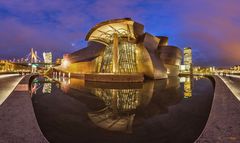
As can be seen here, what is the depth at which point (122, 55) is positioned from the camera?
37875 millimetres

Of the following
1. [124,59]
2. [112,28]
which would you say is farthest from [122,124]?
[124,59]

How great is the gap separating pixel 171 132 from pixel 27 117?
433 centimetres

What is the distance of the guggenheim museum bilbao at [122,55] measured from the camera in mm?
28984

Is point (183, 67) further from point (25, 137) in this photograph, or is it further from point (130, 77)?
point (25, 137)

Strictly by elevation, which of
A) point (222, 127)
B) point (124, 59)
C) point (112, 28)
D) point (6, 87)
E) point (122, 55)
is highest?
point (112, 28)

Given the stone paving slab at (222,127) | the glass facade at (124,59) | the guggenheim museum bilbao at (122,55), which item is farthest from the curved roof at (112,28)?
the stone paving slab at (222,127)

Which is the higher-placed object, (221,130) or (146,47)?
(146,47)

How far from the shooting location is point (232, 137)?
4.30 m

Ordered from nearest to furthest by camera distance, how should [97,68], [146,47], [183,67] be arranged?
1. [146,47]
2. [97,68]
3. [183,67]

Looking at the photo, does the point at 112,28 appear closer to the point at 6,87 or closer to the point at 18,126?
the point at 6,87

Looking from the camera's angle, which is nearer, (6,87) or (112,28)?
(6,87)

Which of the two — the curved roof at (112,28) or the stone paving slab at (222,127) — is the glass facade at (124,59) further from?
the stone paving slab at (222,127)

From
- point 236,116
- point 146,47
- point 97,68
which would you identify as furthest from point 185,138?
point 97,68

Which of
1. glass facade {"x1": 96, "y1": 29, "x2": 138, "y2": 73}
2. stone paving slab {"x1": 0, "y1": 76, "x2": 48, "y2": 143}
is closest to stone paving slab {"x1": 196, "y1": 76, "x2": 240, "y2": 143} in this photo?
stone paving slab {"x1": 0, "y1": 76, "x2": 48, "y2": 143}
